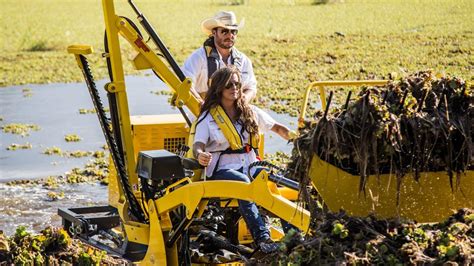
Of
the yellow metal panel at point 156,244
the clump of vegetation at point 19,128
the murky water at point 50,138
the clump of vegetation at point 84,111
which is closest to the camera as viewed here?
the yellow metal panel at point 156,244

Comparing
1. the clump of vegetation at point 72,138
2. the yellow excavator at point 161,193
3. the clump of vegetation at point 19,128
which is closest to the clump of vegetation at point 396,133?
the yellow excavator at point 161,193

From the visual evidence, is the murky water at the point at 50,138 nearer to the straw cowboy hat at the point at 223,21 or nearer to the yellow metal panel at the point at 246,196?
the straw cowboy hat at the point at 223,21

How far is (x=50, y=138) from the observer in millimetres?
17109

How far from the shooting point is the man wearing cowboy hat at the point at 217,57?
935 cm

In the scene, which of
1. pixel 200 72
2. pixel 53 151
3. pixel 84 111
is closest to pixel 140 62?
pixel 200 72

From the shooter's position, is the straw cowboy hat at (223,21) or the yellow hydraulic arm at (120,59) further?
the straw cowboy hat at (223,21)

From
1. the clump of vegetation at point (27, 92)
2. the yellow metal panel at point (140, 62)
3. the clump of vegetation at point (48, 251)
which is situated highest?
the yellow metal panel at point (140, 62)

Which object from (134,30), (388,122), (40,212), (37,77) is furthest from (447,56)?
(388,122)

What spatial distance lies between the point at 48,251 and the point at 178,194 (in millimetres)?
1435

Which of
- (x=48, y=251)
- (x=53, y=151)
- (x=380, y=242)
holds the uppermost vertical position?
(x=380, y=242)

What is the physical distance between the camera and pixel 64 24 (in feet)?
115

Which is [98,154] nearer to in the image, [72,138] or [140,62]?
[72,138]

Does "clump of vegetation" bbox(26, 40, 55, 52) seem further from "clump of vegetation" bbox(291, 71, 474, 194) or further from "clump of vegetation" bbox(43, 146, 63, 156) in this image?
"clump of vegetation" bbox(291, 71, 474, 194)

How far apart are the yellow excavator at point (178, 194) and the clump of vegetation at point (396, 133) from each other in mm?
106
